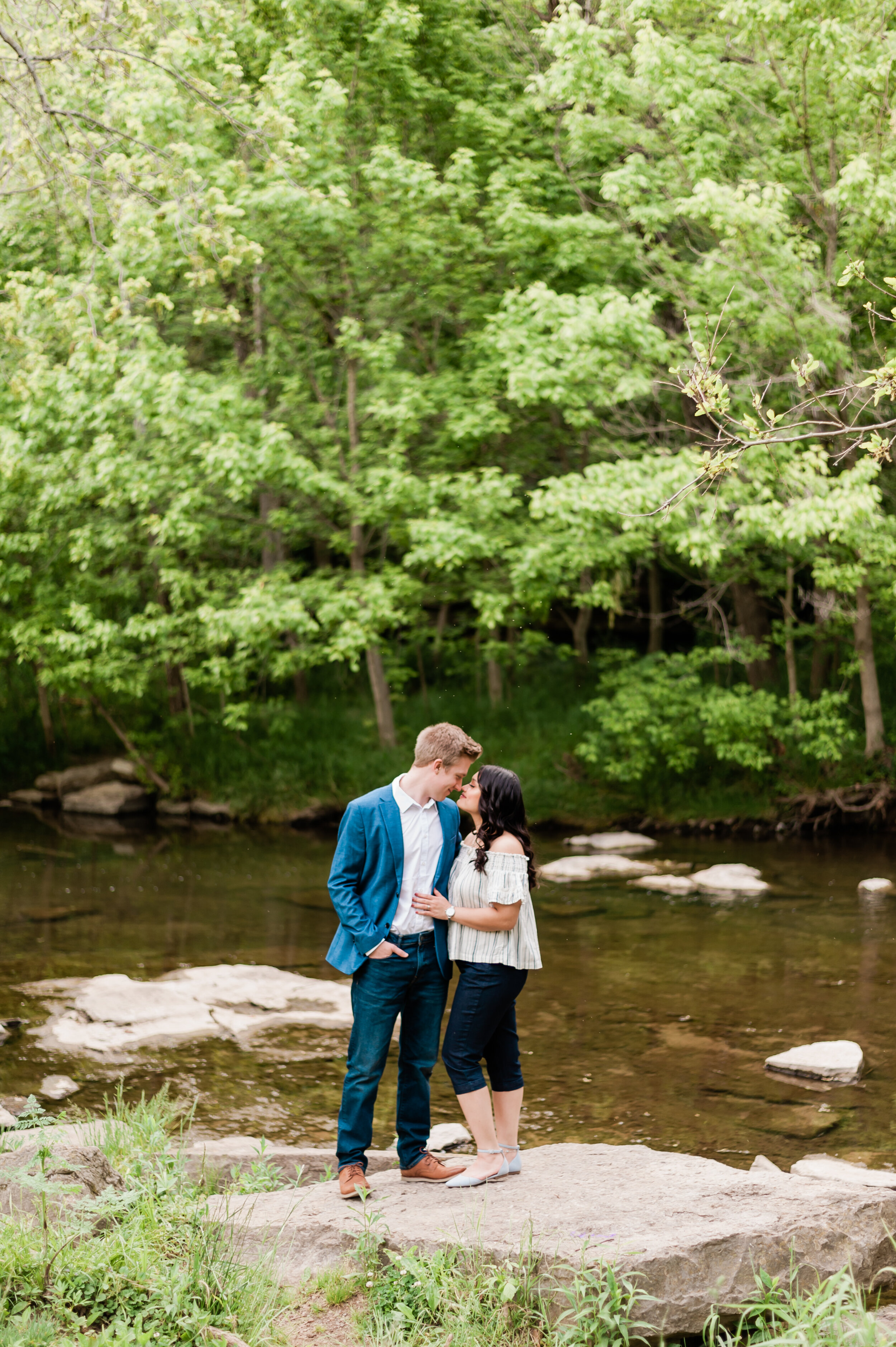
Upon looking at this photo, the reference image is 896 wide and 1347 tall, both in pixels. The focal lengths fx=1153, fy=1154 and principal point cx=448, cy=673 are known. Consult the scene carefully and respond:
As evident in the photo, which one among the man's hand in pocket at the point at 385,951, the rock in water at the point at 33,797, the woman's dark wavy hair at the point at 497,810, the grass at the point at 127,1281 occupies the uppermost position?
the woman's dark wavy hair at the point at 497,810

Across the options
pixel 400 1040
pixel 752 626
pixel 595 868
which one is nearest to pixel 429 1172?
pixel 400 1040

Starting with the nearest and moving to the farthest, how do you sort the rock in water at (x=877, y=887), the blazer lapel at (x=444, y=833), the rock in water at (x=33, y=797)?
the blazer lapel at (x=444, y=833), the rock in water at (x=877, y=887), the rock in water at (x=33, y=797)

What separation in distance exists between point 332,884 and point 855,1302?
2450 millimetres

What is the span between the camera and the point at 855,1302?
386cm

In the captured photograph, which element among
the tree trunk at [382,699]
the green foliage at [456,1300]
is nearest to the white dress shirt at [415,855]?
the green foliage at [456,1300]

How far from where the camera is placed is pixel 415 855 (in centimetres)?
492

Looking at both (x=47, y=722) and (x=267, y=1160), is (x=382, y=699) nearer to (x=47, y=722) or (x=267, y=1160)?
(x=47, y=722)

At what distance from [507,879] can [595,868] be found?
9.92 m

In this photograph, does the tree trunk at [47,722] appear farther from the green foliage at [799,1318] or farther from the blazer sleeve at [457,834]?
the green foliage at [799,1318]

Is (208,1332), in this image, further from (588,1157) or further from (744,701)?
(744,701)

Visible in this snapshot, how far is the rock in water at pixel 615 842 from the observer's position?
1577cm

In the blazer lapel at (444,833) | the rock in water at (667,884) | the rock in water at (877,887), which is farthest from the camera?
the rock in water at (667,884)

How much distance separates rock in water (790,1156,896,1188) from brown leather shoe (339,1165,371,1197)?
1917 millimetres

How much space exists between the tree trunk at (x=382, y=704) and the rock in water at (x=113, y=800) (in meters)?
4.75
